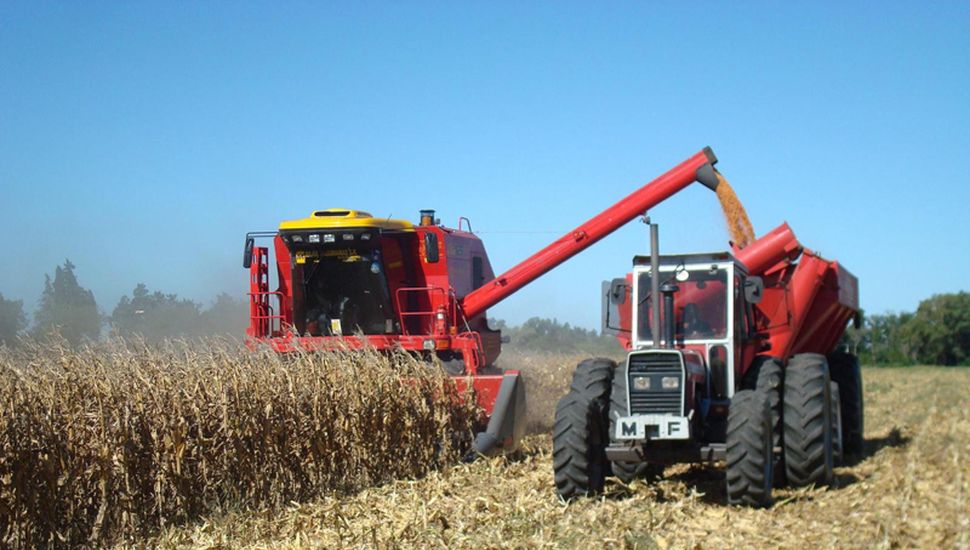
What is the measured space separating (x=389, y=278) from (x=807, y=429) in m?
6.12

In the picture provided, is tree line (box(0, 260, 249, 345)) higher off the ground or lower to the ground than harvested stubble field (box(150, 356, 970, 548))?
higher

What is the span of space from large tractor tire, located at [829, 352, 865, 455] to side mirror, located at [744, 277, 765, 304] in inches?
101

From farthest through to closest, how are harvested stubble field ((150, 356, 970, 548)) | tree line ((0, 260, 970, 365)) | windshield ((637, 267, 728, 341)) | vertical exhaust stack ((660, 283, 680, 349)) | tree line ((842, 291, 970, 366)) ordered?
tree line ((842, 291, 970, 366)) → tree line ((0, 260, 970, 365)) → windshield ((637, 267, 728, 341)) → vertical exhaust stack ((660, 283, 680, 349)) → harvested stubble field ((150, 356, 970, 548))

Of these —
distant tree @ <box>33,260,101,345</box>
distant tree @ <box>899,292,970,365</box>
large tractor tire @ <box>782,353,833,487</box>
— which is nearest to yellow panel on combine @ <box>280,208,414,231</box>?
large tractor tire @ <box>782,353,833,487</box>

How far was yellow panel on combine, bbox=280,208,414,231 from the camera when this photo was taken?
13008 mm

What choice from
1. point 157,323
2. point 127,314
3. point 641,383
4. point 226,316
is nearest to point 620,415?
point 641,383

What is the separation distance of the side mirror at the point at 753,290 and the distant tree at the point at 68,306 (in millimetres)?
17923

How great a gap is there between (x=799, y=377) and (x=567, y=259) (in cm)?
481

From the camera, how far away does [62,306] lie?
94.2 feet

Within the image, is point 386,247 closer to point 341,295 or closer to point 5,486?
point 341,295

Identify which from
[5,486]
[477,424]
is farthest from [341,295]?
[5,486]

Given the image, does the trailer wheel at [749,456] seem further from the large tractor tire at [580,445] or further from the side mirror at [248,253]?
the side mirror at [248,253]

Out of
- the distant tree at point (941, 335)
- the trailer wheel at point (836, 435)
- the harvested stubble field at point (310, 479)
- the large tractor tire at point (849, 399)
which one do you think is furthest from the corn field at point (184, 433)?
the distant tree at point (941, 335)

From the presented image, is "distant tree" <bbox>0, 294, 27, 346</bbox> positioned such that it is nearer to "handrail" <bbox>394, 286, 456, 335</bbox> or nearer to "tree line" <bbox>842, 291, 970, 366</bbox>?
"handrail" <bbox>394, 286, 456, 335</bbox>
